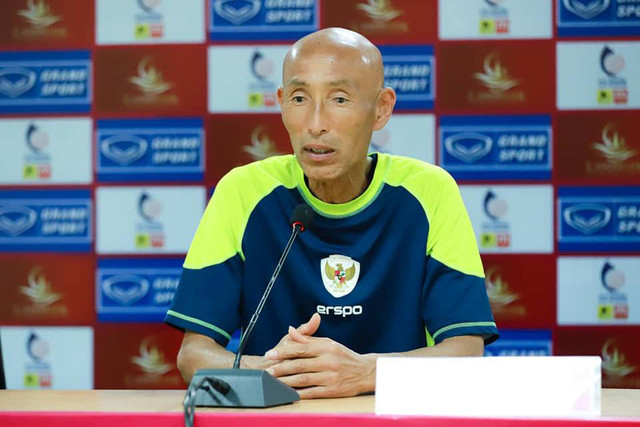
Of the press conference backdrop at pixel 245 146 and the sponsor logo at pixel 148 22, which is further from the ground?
the sponsor logo at pixel 148 22

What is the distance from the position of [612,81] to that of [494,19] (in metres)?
0.51

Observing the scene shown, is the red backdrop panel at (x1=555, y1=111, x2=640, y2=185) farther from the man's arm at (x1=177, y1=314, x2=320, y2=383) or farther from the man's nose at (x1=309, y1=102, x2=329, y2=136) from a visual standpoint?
the man's arm at (x1=177, y1=314, x2=320, y2=383)

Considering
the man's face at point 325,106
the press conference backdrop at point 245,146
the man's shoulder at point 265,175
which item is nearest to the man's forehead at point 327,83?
the man's face at point 325,106

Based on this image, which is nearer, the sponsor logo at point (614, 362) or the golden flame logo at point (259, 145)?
the sponsor logo at point (614, 362)

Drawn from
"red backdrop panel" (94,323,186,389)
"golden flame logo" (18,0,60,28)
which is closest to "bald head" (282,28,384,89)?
"red backdrop panel" (94,323,186,389)

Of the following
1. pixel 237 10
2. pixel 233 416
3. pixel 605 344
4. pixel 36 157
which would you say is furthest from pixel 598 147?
pixel 233 416

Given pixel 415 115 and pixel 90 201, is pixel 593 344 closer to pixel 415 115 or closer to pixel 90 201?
pixel 415 115

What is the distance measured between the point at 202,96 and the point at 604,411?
251 cm

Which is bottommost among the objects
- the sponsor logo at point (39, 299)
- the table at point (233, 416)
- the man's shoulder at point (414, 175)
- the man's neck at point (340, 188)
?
the sponsor logo at point (39, 299)

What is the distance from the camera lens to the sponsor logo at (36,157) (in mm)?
3447

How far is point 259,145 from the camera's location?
341cm

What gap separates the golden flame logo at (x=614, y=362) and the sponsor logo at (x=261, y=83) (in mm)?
1600

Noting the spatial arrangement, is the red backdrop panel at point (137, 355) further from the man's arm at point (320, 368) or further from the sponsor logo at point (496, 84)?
the man's arm at point (320, 368)

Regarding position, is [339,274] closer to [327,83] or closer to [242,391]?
[327,83]
